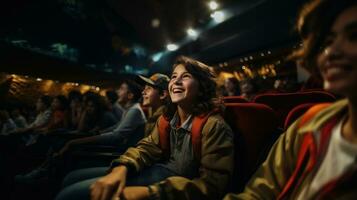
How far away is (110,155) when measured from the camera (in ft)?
6.39

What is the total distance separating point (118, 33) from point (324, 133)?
50.8 ft

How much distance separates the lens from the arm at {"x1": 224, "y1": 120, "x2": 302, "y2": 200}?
832 mm

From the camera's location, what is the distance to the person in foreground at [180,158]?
1.12 m

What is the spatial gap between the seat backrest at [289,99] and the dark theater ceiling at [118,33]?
13.0 ft

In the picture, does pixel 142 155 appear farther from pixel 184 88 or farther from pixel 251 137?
pixel 251 137

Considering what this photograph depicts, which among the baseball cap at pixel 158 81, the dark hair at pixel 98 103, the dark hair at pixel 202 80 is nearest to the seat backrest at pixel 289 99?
the dark hair at pixel 202 80

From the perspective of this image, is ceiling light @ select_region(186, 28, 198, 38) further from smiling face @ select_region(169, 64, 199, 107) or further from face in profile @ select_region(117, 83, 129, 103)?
smiling face @ select_region(169, 64, 199, 107)

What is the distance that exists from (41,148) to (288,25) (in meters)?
4.87

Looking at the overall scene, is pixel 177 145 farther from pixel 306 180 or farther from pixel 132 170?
pixel 306 180

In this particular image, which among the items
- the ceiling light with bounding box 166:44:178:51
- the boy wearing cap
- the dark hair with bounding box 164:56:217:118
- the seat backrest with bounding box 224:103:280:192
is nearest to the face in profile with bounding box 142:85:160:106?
the boy wearing cap

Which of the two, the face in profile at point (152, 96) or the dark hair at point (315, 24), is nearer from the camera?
the dark hair at point (315, 24)

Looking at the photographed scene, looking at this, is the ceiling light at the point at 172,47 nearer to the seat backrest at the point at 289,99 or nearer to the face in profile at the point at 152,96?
the face in profile at the point at 152,96

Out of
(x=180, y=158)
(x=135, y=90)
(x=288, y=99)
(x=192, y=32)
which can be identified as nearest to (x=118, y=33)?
(x=192, y=32)

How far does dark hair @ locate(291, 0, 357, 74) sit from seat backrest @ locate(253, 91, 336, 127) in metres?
0.80
